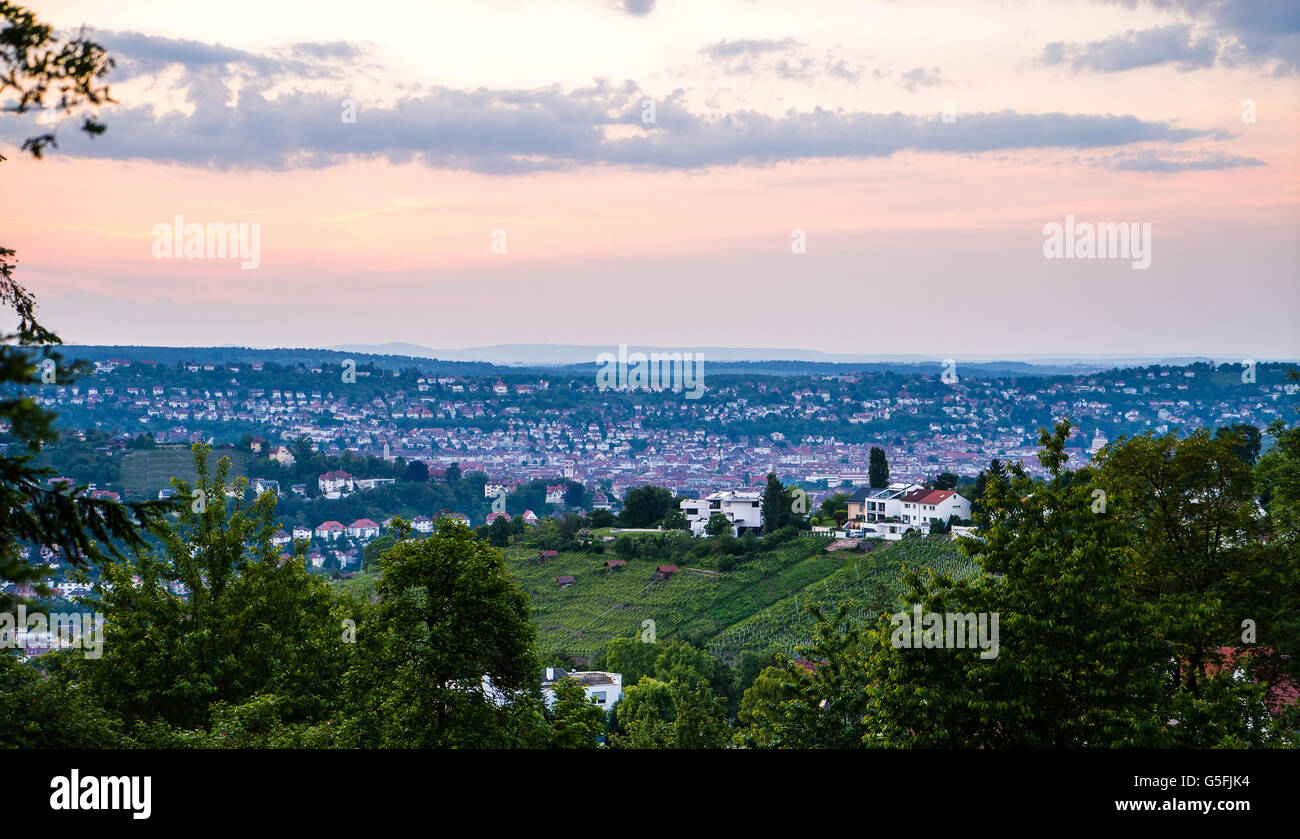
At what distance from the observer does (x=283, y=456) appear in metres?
142

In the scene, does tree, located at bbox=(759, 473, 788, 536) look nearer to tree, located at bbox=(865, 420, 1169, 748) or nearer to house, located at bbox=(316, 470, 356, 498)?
tree, located at bbox=(865, 420, 1169, 748)

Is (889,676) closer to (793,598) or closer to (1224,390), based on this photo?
(793,598)

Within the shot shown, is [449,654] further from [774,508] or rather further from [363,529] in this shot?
[363,529]

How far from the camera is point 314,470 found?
13400 cm

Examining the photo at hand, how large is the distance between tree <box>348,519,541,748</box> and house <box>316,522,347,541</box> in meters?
104

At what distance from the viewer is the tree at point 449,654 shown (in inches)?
404

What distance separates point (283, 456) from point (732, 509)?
80477mm

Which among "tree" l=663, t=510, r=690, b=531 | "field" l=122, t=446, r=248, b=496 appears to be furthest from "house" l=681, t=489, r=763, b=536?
"field" l=122, t=446, r=248, b=496

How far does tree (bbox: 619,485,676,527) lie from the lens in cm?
8326

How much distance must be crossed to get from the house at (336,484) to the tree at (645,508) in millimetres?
58049

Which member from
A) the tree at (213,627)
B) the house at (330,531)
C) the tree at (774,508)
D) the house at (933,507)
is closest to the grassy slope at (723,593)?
the tree at (774,508)

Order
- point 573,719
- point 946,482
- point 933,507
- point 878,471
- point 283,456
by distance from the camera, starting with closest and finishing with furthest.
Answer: point 573,719 < point 933,507 < point 946,482 < point 878,471 < point 283,456

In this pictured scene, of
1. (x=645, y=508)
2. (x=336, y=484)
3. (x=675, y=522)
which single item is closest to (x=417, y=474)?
(x=336, y=484)
